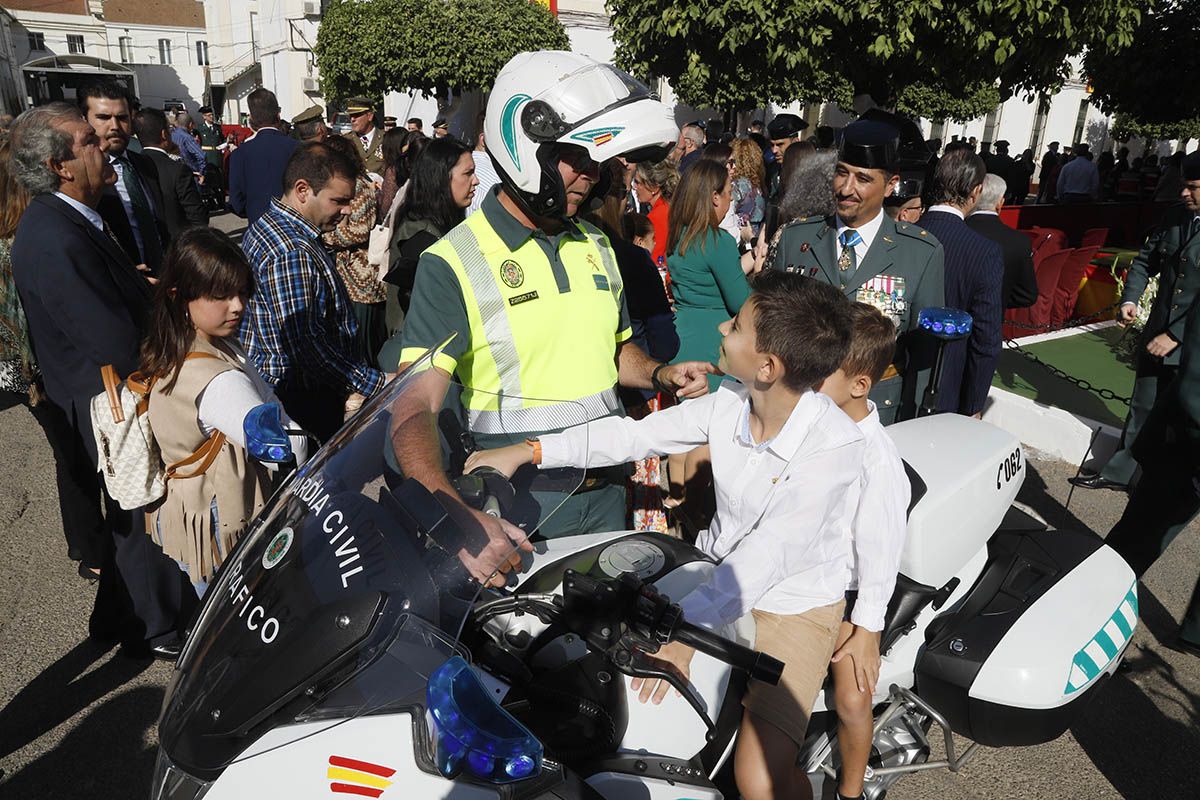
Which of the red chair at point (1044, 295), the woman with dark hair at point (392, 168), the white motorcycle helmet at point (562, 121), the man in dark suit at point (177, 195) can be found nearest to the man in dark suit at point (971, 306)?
A: the white motorcycle helmet at point (562, 121)

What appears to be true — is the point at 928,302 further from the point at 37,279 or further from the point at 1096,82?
the point at 1096,82

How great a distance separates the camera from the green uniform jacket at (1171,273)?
460 centimetres

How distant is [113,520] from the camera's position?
332cm

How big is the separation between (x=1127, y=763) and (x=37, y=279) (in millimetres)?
4250

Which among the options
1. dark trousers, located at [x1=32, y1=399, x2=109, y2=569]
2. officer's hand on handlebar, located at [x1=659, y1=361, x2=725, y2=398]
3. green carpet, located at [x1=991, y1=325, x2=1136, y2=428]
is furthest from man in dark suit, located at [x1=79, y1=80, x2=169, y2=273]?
green carpet, located at [x1=991, y1=325, x2=1136, y2=428]

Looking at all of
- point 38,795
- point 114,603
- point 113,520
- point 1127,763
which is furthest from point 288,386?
point 1127,763

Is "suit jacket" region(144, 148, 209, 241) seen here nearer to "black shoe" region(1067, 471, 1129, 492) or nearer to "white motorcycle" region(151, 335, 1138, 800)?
"white motorcycle" region(151, 335, 1138, 800)

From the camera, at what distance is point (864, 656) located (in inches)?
84.7

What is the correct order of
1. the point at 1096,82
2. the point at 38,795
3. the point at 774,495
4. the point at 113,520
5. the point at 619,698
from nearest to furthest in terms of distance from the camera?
the point at 619,698 → the point at 774,495 → the point at 38,795 → the point at 113,520 → the point at 1096,82

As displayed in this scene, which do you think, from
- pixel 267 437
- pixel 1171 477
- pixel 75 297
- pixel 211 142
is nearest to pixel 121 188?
pixel 75 297

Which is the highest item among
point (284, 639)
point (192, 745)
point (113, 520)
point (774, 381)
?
point (774, 381)

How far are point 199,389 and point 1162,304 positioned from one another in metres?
5.02

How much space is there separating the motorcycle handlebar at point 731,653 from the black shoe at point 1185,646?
2970mm

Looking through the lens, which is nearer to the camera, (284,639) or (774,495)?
(284,639)
